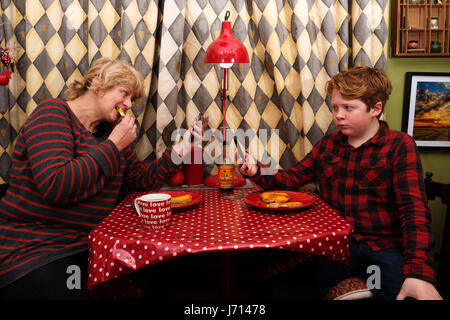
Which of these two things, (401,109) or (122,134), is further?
(401,109)

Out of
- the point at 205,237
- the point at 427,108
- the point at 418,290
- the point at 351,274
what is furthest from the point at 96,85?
the point at 427,108

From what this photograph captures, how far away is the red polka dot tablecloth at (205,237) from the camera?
1.06 m

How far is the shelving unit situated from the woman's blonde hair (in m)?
1.39

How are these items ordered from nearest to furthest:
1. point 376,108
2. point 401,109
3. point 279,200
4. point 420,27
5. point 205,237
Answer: point 205,237, point 279,200, point 376,108, point 420,27, point 401,109

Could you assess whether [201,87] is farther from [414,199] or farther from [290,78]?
[414,199]

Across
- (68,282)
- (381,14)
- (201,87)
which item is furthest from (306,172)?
(68,282)

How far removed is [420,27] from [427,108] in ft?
1.43

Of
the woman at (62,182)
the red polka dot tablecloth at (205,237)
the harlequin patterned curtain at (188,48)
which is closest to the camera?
the red polka dot tablecloth at (205,237)

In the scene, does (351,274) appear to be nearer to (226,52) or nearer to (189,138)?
(189,138)

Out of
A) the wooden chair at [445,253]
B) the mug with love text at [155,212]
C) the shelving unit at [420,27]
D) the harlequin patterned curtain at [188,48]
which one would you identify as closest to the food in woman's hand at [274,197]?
the mug with love text at [155,212]

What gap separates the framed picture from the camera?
1980mm

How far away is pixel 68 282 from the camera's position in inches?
50.3

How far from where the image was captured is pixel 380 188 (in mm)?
1450

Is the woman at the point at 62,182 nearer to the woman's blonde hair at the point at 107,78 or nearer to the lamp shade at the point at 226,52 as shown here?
the woman's blonde hair at the point at 107,78
